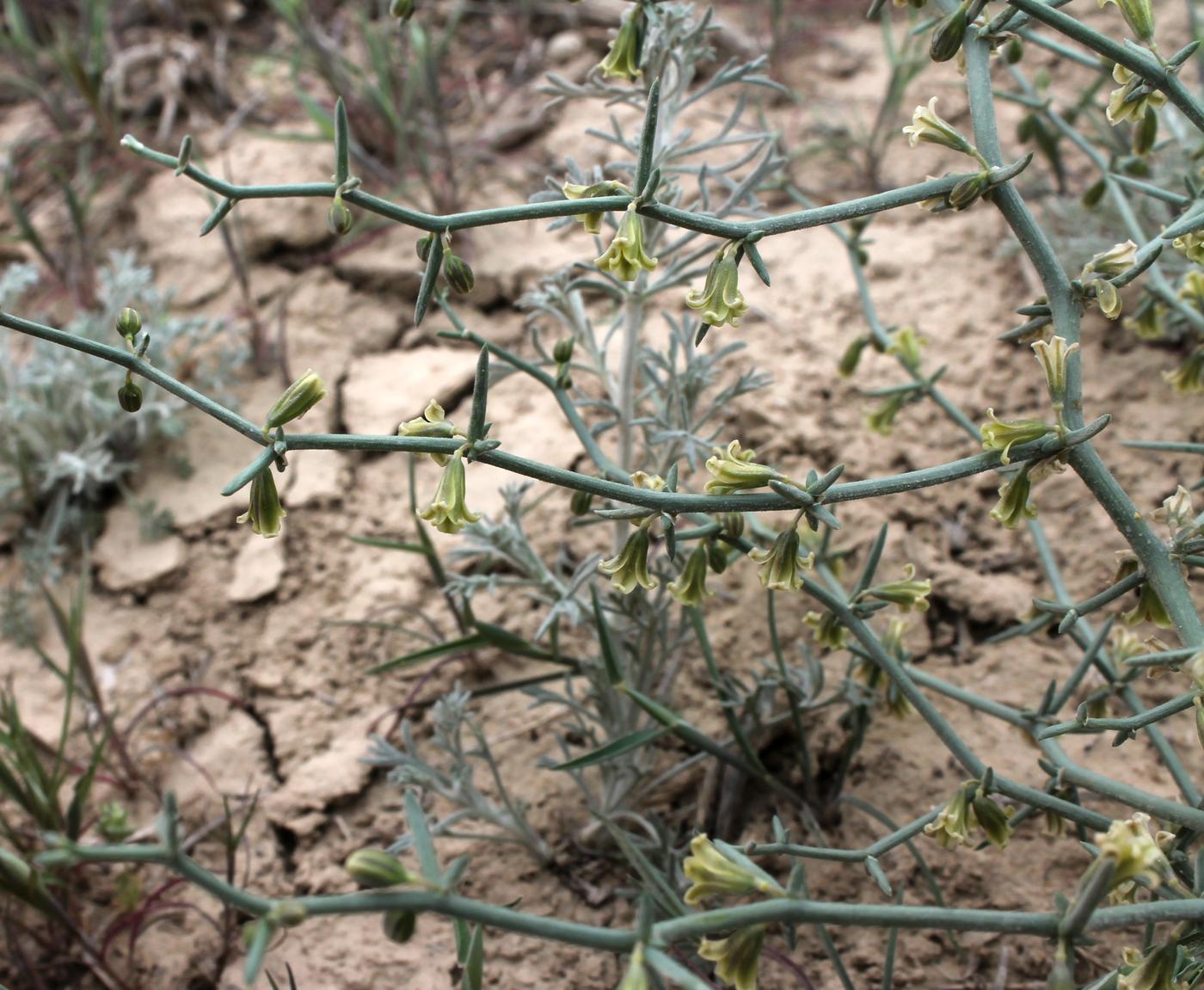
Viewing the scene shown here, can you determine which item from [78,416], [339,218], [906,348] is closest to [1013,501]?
[906,348]

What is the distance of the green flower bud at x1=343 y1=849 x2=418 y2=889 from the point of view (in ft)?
3.80

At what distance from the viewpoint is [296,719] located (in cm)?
247

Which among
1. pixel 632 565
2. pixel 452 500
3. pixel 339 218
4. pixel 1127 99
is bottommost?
pixel 632 565

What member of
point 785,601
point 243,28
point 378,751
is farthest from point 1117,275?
point 243,28

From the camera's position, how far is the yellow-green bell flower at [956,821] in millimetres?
1532

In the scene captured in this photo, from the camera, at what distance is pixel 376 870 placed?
1.16 meters

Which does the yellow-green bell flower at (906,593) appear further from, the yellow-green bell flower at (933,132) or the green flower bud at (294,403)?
the green flower bud at (294,403)

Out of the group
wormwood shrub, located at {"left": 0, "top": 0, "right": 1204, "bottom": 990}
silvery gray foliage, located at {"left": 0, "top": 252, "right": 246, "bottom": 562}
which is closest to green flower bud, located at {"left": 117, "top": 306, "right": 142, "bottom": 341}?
wormwood shrub, located at {"left": 0, "top": 0, "right": 1204, "bottom": 990}

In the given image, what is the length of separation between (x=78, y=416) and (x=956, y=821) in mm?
2339

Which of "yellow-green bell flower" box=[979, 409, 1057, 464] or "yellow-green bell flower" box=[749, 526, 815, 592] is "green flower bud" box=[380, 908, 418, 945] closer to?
"yellow-green bell flower" box=[749, 526, 815, 592]

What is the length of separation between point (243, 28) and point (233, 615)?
2423 mm

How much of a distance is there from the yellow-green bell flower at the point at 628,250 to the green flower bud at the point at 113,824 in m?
1.54

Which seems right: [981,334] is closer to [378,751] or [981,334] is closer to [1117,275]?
[1117,275]

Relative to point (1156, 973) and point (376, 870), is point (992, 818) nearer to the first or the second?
point (1156, 973)
